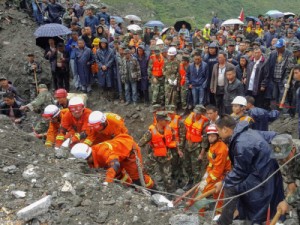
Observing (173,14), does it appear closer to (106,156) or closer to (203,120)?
(203,120)

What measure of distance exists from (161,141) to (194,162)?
120 cm

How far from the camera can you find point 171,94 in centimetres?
1098

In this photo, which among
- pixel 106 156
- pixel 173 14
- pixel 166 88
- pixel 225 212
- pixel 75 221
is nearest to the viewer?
pixel 75 221

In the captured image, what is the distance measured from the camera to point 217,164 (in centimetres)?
653

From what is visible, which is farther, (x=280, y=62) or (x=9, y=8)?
(x=9, y=8)

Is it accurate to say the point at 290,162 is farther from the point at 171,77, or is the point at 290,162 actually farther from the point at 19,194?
the point at 171,77

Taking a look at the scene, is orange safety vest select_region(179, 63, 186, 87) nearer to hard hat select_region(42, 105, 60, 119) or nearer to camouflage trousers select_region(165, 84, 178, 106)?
camouflage trousers select_region(165, 84, 178, 106)

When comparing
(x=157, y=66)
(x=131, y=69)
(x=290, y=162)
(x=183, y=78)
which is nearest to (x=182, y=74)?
(x=183, y=78)

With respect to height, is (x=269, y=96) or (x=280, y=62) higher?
(x=280, y=62)

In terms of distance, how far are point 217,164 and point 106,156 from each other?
6.29 feet

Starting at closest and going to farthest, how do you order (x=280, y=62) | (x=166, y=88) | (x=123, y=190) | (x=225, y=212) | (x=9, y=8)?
(x=225, y=212)
(x=123, y=190)
(x=280, y=62)
(x=166, y=88)
(x=9, y=8)

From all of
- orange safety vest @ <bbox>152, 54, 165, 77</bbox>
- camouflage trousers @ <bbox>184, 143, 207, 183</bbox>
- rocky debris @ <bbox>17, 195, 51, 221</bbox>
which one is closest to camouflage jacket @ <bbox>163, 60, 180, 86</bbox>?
orange safety vest @ <bbox>152, 54, 165, 77</bbox>

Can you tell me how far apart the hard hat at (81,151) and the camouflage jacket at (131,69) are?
17.5 ft

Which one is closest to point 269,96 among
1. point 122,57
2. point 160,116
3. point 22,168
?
point 160,116
